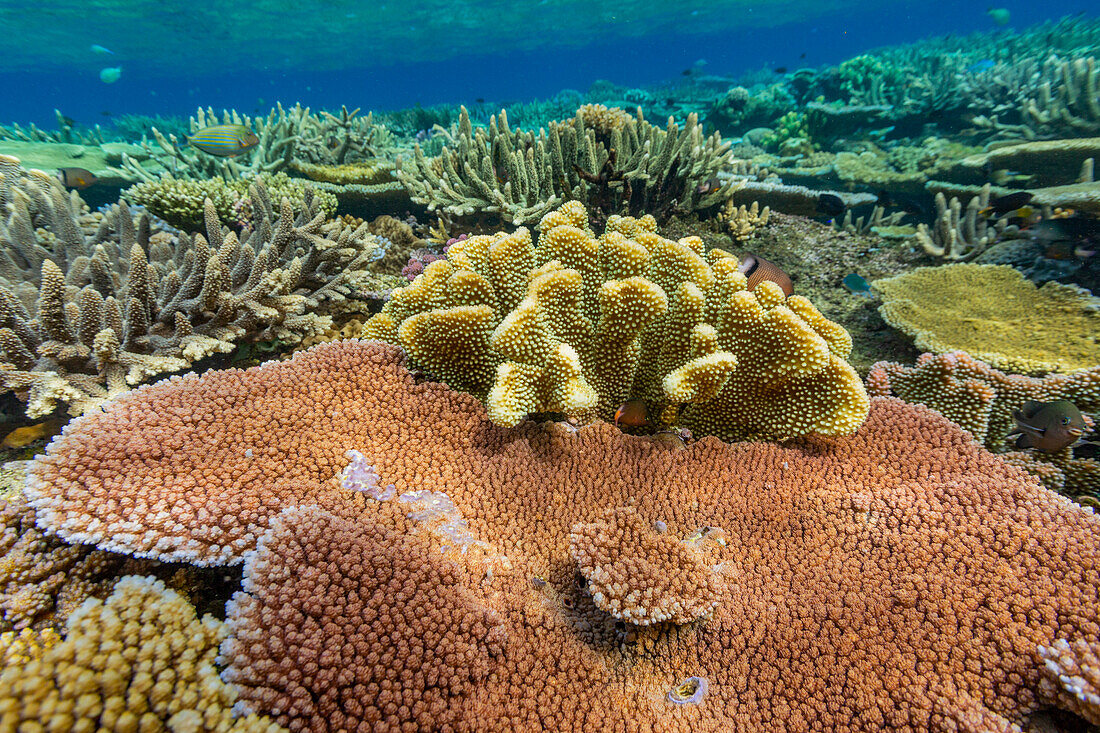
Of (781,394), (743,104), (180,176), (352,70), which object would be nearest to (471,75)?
(352,70)

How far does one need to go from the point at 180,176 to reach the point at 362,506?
6889 mm

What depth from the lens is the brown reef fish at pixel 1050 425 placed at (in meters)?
2.27

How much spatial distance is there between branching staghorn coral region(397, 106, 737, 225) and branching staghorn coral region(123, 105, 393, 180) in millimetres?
2514

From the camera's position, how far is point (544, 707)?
4.83ft

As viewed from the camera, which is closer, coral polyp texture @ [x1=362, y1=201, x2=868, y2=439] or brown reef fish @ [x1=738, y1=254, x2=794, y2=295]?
coral polyp texture @ [x1=362, y1=201, x2=868, y2=439]

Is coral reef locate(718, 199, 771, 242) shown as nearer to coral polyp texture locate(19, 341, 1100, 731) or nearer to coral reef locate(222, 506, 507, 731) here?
coral polyp texture locate(19, 341, 1100, 731)

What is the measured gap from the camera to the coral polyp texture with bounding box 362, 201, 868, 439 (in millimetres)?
2096

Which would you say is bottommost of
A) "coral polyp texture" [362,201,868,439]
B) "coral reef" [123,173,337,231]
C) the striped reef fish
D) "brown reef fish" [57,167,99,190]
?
"coral polyp texture" [362,201,868,439]

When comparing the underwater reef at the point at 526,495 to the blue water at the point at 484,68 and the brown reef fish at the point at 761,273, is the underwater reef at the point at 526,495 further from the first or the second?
the blue water at the point at 484,68

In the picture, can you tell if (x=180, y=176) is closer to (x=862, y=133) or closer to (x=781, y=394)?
(x=781, y=394)

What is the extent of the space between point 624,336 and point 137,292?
317cm

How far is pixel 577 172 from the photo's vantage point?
14.9 ft

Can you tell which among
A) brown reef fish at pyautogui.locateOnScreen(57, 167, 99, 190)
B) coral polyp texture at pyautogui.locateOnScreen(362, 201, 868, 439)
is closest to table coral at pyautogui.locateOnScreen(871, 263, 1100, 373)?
coral polyp texture at pyautogui.locateOnScreen(362, 201, 868, 439)

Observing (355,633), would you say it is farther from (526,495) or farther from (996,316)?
(996,316)
